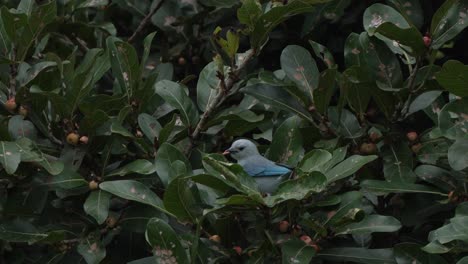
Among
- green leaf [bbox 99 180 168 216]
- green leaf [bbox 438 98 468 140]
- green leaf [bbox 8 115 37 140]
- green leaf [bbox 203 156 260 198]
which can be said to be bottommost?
green leaf [bbox 8 115 37 140]

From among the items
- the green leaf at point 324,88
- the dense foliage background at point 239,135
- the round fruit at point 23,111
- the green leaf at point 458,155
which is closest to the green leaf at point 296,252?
the dense foliage background at point 239,135

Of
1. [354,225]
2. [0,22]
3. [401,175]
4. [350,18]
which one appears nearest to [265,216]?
[354,225]

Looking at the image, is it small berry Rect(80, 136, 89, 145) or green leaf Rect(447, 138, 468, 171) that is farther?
small berry Rect(80, 136, 89, 145)

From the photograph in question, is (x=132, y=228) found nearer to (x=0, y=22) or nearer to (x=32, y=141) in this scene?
(x=32, y=141)

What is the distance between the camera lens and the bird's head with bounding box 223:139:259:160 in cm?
354

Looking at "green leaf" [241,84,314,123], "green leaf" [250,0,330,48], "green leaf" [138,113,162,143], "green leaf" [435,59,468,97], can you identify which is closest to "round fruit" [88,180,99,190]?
"green leaf" [138,113,162,143]

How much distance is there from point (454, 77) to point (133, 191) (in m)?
1.09

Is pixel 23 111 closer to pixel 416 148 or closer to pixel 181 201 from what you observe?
pixel 181 201

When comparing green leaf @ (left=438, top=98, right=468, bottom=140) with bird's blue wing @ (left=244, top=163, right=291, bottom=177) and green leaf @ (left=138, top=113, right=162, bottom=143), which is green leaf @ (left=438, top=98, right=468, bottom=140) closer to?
bird's blue wing @ (left=244, top=163, right=291, bottom=177)

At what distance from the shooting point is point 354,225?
10.2ft

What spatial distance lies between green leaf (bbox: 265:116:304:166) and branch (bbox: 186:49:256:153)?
23 cm

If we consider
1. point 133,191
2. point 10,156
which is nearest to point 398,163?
point 133,191

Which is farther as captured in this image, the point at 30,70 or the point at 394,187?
the point at 30,70

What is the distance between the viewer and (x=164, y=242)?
2982 millimetres
